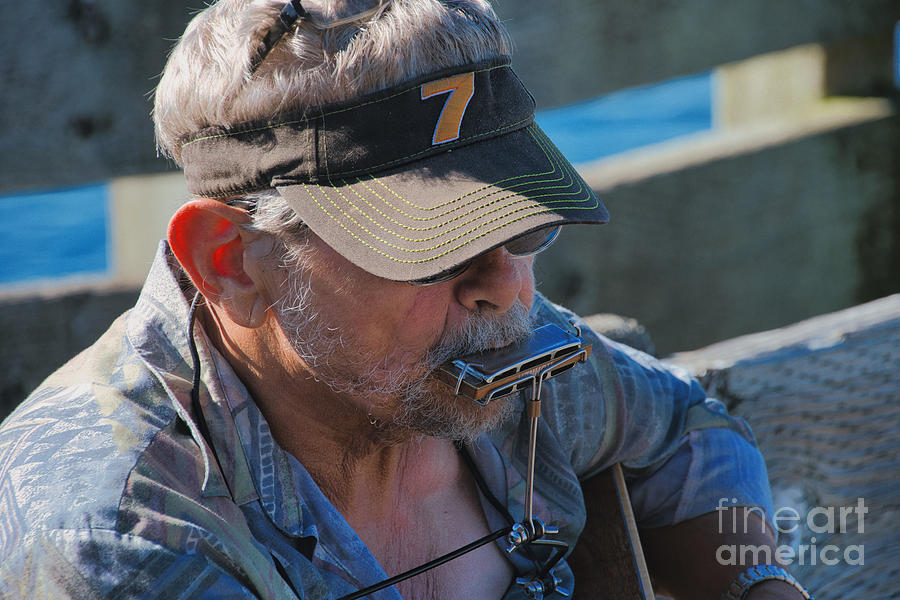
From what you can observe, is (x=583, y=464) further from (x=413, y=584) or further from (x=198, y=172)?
(x=198, y=172)

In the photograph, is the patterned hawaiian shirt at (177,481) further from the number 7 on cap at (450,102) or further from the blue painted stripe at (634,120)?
the blue painted stripe at (634,120)

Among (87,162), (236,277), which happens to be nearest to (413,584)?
(236,277)

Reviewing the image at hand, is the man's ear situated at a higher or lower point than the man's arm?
higher

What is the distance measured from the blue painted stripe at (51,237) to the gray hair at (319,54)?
3744 mm

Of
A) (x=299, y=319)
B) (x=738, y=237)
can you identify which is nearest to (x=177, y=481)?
(x=299, y=319)

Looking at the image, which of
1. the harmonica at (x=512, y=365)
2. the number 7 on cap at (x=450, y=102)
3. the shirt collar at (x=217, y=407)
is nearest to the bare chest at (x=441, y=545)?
the shirt collar at (x=217, y=407)

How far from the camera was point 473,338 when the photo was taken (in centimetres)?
136

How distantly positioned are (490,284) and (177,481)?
50 centimetres

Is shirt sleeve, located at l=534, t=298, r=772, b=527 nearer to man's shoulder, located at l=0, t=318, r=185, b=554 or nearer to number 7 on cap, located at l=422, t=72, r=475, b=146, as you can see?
number 7 on cap, located at l=422, t=72, r=475, b=146

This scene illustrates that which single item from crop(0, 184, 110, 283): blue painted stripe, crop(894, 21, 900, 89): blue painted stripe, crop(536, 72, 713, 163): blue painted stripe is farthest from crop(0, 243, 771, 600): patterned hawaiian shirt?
crop(536, 72, 713, 163): blue painted stripe

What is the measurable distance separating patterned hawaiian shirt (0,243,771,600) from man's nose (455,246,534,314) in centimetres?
27

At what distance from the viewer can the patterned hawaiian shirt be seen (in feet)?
3.71

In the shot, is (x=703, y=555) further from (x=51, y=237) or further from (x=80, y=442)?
(x=51, y=237)

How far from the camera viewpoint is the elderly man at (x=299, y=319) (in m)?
1.18
